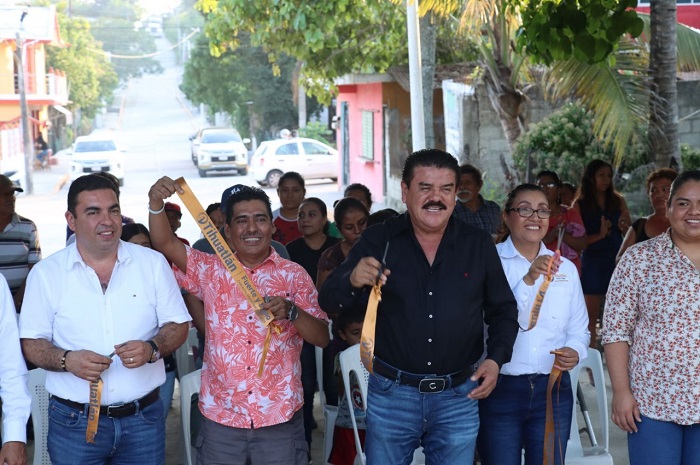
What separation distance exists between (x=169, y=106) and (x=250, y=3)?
7877cm

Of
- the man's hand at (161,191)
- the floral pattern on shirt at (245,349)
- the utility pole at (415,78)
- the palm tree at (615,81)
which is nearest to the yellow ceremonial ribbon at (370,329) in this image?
the floral pattern on shirt at (245,349)

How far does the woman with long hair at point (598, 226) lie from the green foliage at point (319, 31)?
6.06 meters

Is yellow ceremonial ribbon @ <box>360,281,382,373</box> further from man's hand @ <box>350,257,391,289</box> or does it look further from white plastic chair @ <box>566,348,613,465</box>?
white plastic chair @ <box>566,348,613,465</box>

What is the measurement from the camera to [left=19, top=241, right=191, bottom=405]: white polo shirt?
13.9 feet

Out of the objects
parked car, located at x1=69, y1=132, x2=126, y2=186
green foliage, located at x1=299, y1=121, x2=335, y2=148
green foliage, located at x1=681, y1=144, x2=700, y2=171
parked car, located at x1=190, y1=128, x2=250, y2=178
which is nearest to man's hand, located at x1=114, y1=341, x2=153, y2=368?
green foliage, located at x1=681, y1=144, x2=700, y2=171

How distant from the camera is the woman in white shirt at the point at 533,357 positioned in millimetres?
4637

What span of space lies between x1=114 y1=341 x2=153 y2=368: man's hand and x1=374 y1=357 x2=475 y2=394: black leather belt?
1.03m

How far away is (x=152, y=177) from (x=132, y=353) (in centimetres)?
3488

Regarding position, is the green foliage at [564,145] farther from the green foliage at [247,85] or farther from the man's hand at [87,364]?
the green foliage at [247,85]

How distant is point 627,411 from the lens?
4.37m

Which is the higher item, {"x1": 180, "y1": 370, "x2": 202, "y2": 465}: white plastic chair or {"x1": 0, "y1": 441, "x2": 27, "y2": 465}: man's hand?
{"x1": 0, "y1": 441, "x2": 27, "y2": 465}: man's hand

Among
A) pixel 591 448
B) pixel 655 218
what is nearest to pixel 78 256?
pixel 591 448

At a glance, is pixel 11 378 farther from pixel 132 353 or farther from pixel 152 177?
pixel 152 177

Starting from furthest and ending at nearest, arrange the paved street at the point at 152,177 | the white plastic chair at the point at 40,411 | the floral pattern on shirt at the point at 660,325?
the paved street at the point at 152,177 < the white plastic chair at the point at 40,411 < the floral pattern on shirt at the point at 660,325
